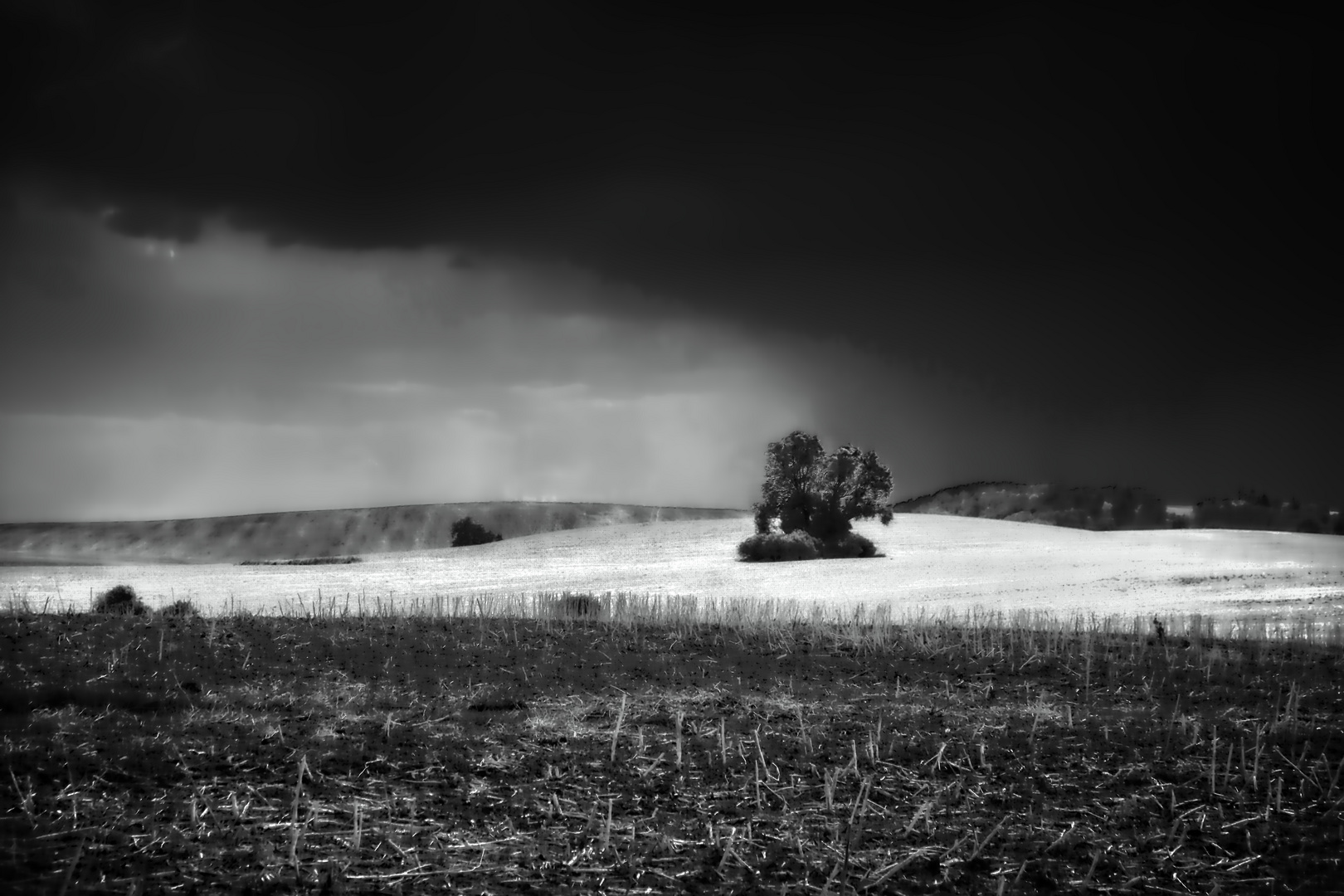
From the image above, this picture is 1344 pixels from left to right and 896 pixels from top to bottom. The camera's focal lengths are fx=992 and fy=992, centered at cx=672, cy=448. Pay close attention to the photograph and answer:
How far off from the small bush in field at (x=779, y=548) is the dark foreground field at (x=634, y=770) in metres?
38.9

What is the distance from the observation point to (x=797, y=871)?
20.3 ft

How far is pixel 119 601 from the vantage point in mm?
22016

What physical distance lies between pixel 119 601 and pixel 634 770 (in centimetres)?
1831

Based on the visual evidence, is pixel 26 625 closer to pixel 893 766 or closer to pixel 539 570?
pixel 893 766

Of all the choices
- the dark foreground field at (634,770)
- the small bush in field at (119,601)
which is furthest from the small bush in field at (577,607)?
the small bush in field at (119,601)

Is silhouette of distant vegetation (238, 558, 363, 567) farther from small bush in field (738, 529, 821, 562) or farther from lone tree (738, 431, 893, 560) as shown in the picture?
lone tree (738, 431, 893, 560)

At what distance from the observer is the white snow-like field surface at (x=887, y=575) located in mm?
27297

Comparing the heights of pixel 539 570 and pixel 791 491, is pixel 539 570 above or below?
below

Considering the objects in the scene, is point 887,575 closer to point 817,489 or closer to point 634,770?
point 817,489

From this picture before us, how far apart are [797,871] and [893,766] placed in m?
2.54

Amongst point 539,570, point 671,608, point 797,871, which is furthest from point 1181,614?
point 539,570

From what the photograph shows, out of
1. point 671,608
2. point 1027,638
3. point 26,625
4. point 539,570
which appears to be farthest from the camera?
point 539,570

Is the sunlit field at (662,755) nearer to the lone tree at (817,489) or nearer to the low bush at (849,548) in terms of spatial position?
the low bush at (849,548)

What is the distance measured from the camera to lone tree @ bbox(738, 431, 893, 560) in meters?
57.7
